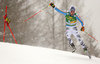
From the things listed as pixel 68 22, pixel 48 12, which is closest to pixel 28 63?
pixel 68 22

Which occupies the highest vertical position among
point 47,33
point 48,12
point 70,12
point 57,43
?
point 48,12

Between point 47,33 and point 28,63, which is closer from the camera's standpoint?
point 28,63

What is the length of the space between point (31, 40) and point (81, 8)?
658 centimetres

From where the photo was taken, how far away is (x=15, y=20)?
14445 millimetres

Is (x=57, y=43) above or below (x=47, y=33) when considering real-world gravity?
below

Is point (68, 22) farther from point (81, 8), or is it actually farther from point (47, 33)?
point (47, 33)

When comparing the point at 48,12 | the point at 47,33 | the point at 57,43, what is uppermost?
the point at 48,12

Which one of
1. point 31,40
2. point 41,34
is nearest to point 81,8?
point 41,34

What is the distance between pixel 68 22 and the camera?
18.3 ft

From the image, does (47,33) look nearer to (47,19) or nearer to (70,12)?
(47,19)

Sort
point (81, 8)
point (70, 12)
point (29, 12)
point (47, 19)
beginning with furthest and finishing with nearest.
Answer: point (29, 12) < point (47, 19) < point (81, 8) < point (70, 12)

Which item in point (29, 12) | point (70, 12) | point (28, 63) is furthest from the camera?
point (29, 12)

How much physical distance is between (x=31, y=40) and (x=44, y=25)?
288cm

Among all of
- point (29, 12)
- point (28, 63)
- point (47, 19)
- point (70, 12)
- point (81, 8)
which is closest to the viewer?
point (28, 63)
